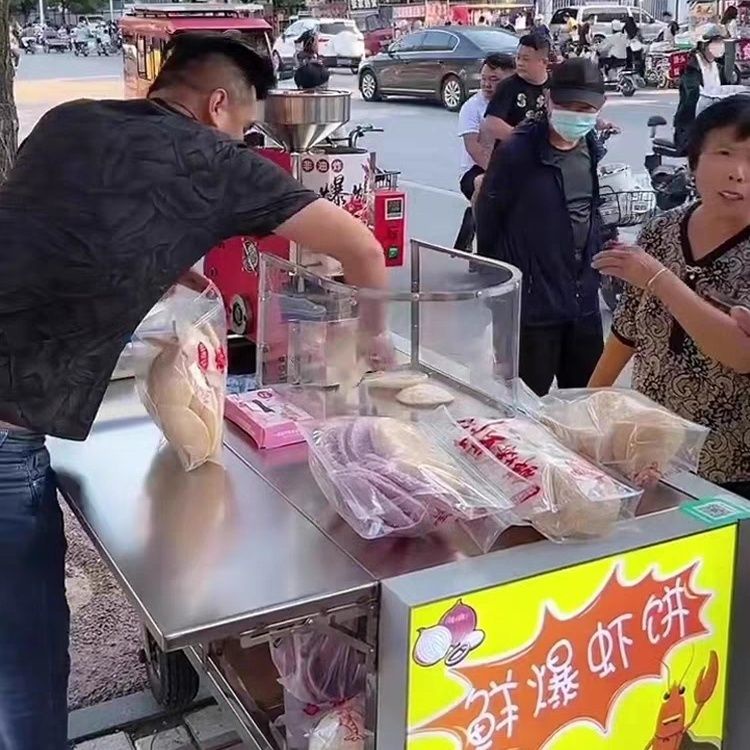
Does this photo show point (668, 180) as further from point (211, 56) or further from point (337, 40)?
point (337, 40)

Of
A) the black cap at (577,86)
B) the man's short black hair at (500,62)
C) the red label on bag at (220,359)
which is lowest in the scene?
the red label on bag at (220,359)

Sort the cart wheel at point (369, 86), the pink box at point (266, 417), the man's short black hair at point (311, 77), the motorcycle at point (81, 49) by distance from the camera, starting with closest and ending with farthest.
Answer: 1. the pink box at point (266, 417)
2. the man's short black hair at point (311, 77)
3. the cart wheel at point (369, 86)
4. the motorcycle at point (81, 49)

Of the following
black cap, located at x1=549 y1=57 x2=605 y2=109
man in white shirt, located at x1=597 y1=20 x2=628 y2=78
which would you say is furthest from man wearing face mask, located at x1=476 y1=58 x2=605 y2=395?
man in white shirt, located at x1=597 y1=20 x2=628 y2=78

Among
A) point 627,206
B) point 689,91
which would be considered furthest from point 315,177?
point 689,91

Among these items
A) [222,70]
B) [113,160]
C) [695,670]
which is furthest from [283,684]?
[222,70]

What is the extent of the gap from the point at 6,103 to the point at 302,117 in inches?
53.5

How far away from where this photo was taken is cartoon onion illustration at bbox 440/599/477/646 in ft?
4.06

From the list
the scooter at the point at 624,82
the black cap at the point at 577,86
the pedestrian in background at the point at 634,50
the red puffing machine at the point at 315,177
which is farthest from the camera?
the pedestrian in background at the point at 634,50

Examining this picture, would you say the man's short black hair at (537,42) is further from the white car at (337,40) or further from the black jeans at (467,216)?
the white car at (337,40)

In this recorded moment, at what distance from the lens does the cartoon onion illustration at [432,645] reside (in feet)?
4.00

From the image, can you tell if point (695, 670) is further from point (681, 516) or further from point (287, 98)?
point (287, 98)

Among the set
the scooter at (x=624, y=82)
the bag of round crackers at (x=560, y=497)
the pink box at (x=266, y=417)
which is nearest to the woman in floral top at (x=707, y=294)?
the bag of round crackers at (x=560, y=497)

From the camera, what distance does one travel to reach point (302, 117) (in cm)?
262

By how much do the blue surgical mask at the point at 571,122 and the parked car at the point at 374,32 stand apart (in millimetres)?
18653
